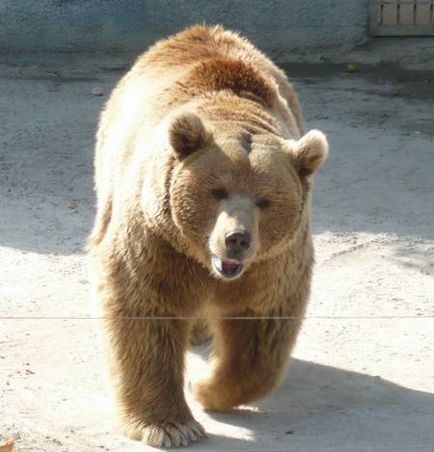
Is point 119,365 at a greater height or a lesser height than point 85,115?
greater

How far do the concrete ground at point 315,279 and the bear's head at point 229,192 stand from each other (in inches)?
38.4

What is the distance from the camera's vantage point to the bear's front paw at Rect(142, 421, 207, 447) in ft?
19.0

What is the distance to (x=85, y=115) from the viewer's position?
11227mm

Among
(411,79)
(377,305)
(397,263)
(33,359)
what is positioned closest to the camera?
(33,359)

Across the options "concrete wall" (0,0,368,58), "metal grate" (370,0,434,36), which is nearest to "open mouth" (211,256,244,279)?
"concrete wall" (0,0,368,58)

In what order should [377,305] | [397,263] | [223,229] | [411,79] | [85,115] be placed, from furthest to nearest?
1. [411,79]
2. [85,115]
3. [397,263]
4. [377,305]
5. [223,229]

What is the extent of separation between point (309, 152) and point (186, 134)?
0.53m

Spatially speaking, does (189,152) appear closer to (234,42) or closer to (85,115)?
(234,42)

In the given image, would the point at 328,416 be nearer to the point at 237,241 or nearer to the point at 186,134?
the point at 237,241

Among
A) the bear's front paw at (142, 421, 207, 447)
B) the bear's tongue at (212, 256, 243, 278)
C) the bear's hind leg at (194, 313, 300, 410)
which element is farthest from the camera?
the bear's hind leg at (194, 313, 300, 410)

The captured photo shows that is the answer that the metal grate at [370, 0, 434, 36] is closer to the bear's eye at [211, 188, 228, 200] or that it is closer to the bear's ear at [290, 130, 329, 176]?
the bear's ear at [290, 130, 329, 176]

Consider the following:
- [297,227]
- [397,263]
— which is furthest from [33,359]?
[397,263]

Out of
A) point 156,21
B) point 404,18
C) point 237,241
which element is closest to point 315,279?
point 237,241

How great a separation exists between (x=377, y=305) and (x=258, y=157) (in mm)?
2400
